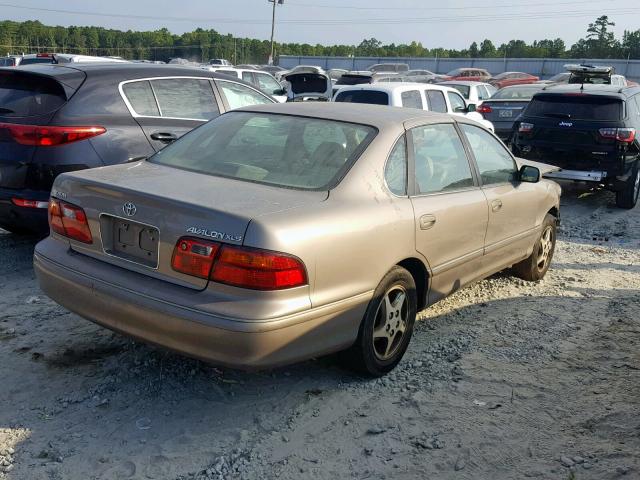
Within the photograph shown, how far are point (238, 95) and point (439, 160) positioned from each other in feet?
11.0

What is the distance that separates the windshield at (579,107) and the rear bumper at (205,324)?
7109 millimetres

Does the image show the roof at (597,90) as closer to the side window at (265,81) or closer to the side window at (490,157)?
the side window at (490,157)

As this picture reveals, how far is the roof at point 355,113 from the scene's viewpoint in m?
4.20

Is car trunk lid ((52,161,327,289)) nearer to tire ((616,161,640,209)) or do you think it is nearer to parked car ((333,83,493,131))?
parked car ((333,83,493,131))

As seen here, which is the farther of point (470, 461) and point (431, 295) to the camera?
point (431, 295)

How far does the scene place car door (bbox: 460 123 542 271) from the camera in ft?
16.1

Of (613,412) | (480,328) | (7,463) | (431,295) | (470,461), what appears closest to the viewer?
(7,463)

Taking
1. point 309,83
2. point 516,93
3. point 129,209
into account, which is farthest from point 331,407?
point 516,93

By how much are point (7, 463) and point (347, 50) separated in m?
87.9

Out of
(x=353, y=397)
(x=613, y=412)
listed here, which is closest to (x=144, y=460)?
(x=353, y=397)

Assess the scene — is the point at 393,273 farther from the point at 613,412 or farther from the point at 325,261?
the point at 613,412

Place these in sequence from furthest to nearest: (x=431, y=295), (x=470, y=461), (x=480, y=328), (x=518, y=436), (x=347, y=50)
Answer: (x=347, y=50), (x=480, y=328), (x=431, y=295), (x=518, y=436), (x=470, y=461)

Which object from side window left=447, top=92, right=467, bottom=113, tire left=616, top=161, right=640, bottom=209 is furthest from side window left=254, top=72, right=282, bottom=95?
tire left=616, top=161, right=640, bottom=209

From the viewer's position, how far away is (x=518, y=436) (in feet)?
11.2
